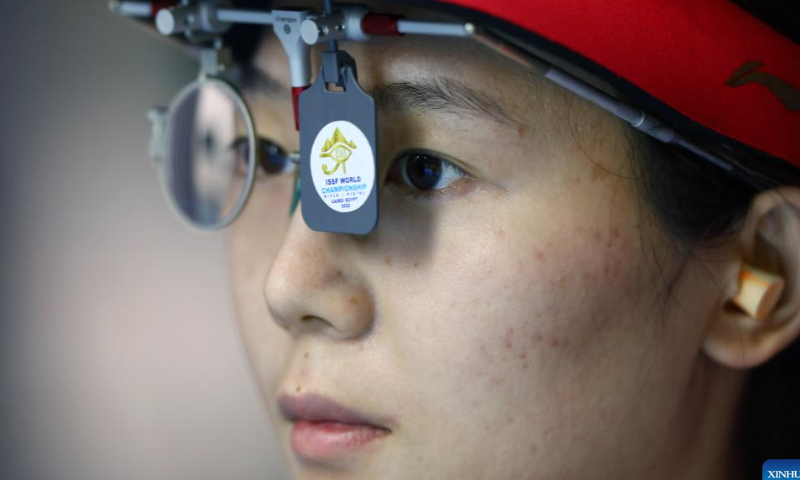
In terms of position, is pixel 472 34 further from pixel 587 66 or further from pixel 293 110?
pixel 293 110

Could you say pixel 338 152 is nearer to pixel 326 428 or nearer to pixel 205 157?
pixel 326 428

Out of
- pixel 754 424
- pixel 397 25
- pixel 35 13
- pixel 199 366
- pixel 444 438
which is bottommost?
pixel 444 438

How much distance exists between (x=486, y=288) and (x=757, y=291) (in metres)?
0.26

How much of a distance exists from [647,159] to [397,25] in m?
0.24

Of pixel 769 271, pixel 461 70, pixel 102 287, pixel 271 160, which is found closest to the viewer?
pixel 461 70

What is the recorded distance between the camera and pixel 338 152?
855 millimetres

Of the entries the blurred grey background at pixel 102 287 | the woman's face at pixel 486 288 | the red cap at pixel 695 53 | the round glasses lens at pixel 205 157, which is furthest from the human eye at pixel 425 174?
the blurred grey background at pixel 102 287

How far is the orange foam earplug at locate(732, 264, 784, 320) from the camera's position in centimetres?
94

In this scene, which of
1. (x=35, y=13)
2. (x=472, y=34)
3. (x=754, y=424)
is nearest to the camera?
(x=472, y=34)

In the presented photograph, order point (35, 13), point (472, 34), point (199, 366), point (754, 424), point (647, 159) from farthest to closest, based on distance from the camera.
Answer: point (199, 366)
point (35, 13)
point (754, 424)
point (647, 159)
point (472, 34)

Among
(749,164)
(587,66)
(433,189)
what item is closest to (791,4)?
(749,164)

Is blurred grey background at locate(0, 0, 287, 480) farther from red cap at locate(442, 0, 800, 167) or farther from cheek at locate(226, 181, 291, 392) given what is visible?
red cap at locate(442, 0, 800, 167)

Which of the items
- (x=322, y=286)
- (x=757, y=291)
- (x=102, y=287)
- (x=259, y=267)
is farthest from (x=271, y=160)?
(x=102, y=287)

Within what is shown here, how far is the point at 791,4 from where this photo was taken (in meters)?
0.94
